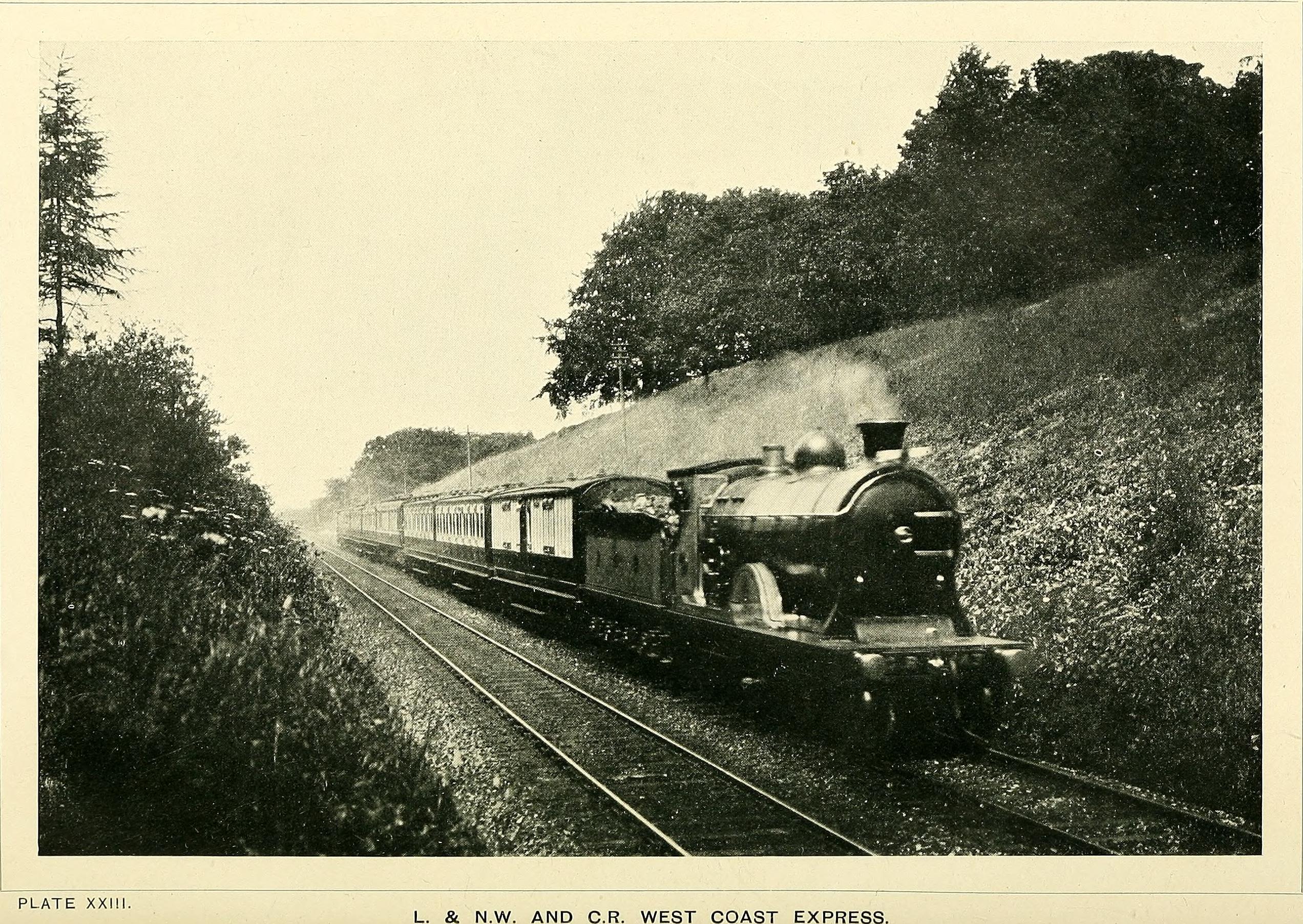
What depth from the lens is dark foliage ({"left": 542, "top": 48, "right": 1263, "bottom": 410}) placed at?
19.2ft

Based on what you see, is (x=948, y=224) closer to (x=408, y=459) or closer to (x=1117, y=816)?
(x=1117, y=816)

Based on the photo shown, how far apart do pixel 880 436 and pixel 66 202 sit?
5.32 meters

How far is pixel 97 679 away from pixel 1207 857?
20.7ft

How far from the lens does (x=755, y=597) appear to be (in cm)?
651

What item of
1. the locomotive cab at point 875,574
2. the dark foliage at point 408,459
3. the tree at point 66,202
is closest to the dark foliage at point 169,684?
the tree at point 66,202

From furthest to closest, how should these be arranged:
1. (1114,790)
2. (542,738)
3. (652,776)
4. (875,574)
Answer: (542,738)
(875,574)
(652,776)
(1114,790)

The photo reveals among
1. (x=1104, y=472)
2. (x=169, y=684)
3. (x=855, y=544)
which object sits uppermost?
(x=1104, y=472)

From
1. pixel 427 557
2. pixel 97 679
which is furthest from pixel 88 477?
pixel 427 557

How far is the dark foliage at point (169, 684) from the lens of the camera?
508cm

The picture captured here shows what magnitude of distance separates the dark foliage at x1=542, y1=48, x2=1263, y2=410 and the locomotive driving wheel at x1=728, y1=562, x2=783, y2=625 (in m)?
2.38

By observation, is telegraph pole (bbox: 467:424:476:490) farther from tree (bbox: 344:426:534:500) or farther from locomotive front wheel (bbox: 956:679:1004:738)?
locomotive front wheel (bbox: 956:679:1004:738)

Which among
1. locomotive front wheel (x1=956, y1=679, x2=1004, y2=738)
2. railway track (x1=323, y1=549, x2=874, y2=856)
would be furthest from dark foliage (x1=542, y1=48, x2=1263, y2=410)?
locomotive front wheel (x1=956, y1=679, x2=1004, y2=738)

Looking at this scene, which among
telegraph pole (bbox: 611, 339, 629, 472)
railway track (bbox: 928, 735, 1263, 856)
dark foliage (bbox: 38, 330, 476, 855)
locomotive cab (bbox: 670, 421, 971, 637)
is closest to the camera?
railway track (bbox: 928, 735, 1263, 856)

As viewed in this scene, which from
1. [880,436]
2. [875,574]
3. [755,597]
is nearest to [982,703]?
[875,574]
